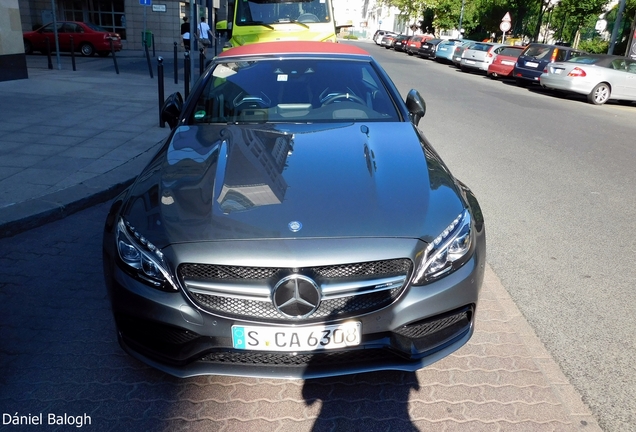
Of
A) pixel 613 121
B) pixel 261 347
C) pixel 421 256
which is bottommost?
pixel 613 121

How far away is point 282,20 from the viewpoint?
35.8 ft

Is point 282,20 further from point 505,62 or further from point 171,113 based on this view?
point 505,62

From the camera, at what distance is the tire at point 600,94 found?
671 inches

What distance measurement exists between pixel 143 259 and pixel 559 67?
58.8 ft

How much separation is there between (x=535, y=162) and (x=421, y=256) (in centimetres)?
625

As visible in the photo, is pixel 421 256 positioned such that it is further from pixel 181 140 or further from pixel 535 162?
pixel 535 162

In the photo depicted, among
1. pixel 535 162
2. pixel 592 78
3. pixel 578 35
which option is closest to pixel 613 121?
pixel 592 78

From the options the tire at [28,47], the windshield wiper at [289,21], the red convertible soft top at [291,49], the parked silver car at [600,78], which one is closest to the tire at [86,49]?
the tire at [28,47]

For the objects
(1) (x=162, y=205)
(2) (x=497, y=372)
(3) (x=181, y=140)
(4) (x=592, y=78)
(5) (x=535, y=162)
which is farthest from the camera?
(4) (x=592, y=78)

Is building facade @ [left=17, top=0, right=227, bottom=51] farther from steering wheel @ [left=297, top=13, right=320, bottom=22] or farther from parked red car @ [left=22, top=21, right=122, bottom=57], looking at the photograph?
steering wheel @ [left=297, top=13, right=320, bottom=22]

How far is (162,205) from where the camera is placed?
8.92 feet

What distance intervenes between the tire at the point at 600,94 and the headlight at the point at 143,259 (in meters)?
17.4

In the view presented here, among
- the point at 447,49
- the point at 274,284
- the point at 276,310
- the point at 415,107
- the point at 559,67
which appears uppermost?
the point at 415,107

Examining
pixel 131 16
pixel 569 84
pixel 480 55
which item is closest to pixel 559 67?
pixel 569 84
